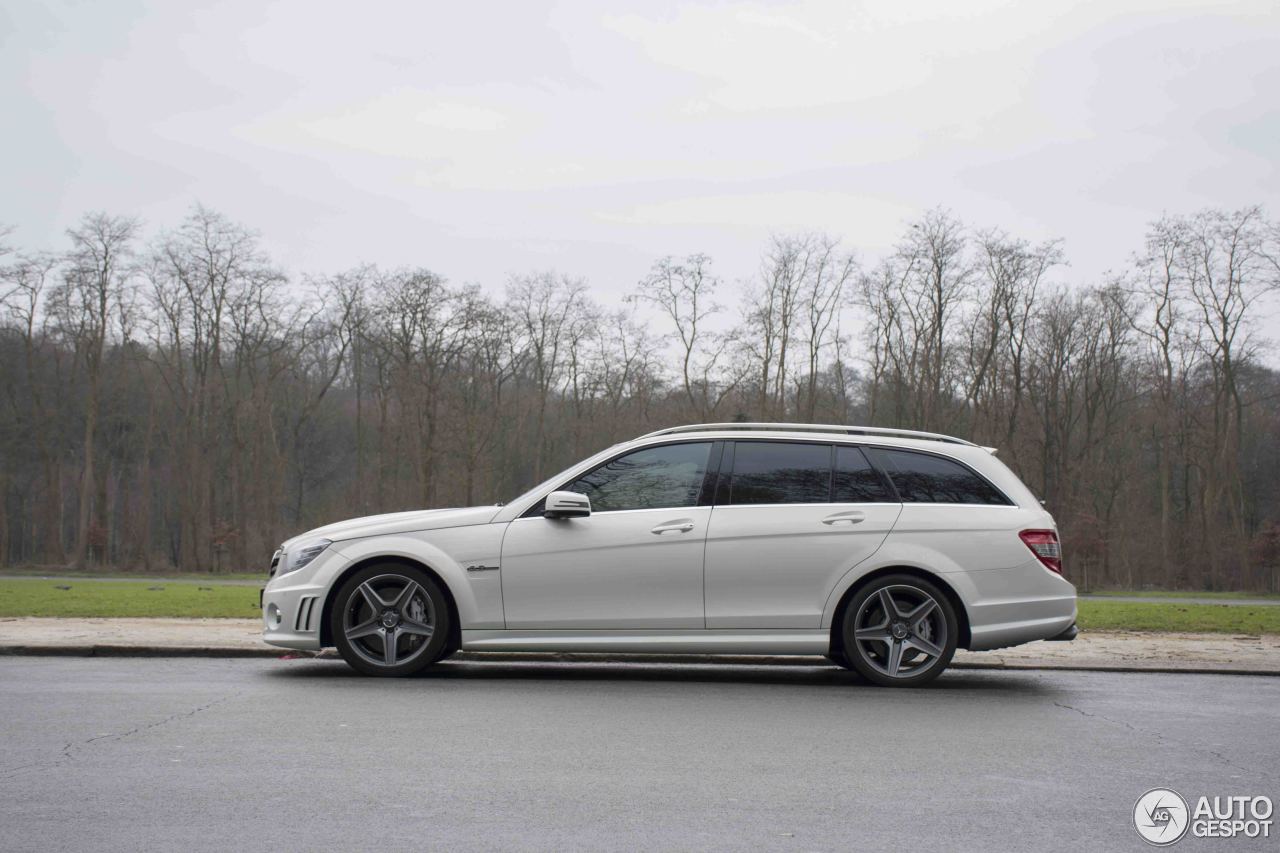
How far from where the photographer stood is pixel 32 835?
4574 millimetres

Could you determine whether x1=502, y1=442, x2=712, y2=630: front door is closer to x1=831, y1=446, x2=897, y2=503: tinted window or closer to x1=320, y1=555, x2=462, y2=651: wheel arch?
x1=320, y1=555, x2=462, y2=651: wheel arch

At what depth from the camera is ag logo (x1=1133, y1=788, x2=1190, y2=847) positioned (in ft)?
15.8

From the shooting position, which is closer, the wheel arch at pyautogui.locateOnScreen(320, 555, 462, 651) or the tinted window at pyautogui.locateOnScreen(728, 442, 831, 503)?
the wheel arch at pyautogui.locateOnScreen(320, 555, 462, 651)

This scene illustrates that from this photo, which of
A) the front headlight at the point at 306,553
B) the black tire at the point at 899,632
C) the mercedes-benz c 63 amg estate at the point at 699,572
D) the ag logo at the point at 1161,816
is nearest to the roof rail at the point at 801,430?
the mercedes-benz c 63 amg estate at the point at 699,572

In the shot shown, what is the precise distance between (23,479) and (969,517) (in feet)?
205

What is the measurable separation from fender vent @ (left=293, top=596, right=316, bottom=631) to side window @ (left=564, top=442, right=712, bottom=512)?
2032 mm

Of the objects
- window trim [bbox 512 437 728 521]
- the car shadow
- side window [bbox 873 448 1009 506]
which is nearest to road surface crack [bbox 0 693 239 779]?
the car shadow

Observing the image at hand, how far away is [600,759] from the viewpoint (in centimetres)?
611

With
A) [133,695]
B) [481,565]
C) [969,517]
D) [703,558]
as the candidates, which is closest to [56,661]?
[133,695]

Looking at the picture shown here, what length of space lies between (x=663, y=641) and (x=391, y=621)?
6.46ft

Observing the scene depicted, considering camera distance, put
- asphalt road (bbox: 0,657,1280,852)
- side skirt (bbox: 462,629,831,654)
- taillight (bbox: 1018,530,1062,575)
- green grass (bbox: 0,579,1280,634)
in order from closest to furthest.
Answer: asphalt road (bbox: 0,657,1280,852) < side skirt (bbox: 462,629,831,654) < taillight (bbox: 1018,530,1062,575) < green grass (bbox: 0,579,1280,634)

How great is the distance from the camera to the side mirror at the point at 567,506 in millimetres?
8844

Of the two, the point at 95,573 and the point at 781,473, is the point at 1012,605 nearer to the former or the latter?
the point at 781,473

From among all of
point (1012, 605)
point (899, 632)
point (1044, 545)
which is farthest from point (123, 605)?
point (1044, 545)
